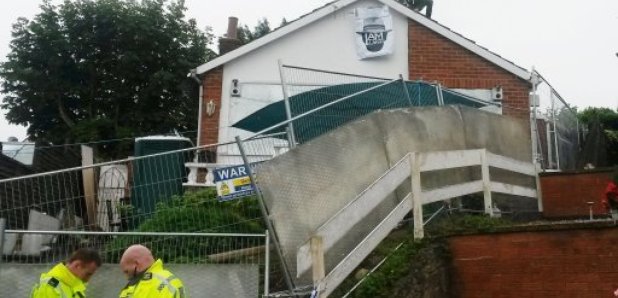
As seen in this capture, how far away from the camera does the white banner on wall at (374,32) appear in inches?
579

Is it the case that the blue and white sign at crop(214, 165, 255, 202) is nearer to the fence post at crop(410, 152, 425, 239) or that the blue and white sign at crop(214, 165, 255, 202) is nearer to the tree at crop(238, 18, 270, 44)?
the fence post at crop(410, 152, 425, 239)

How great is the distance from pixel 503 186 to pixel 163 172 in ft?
14.7

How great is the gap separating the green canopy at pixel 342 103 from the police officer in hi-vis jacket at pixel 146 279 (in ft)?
10.9

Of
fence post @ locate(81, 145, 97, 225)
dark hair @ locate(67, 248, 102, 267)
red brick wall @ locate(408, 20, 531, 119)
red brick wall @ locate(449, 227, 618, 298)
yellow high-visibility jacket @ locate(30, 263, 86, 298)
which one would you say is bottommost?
red brick wall @ locate(449, 227, 618, 298)

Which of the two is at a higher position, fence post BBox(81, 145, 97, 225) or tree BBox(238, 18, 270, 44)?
tree BBox(238, 18, 270, 44)

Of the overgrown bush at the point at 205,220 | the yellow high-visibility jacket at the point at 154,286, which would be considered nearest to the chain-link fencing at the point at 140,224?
the overgrown bush at the point at 205,220

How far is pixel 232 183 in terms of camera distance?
6719 mm

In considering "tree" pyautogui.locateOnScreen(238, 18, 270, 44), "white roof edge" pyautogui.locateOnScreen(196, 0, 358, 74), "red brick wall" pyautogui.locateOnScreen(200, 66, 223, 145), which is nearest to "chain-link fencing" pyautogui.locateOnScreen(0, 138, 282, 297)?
"red brick wall" pyautogui.locateOnScreen(200, 66, 223, 145)

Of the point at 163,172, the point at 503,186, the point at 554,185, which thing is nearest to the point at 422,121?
the point at 503,186

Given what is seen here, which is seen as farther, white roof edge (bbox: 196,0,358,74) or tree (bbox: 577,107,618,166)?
white roof edge (bbox: 196,0,358,74)

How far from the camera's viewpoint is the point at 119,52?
24.6 m

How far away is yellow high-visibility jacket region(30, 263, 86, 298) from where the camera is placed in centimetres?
463

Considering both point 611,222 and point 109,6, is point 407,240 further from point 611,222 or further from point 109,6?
point 109,6

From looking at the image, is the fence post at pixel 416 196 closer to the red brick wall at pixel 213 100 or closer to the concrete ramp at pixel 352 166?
the concrete ramp at pixel 352 166
